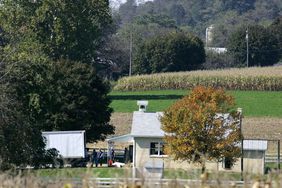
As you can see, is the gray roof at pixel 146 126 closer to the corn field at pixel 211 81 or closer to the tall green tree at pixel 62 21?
the tall green tree at pixel 62 21

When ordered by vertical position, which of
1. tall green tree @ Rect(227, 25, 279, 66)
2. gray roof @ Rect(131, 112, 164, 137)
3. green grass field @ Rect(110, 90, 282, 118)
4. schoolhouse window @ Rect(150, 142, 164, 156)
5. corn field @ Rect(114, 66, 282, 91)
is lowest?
schoolhouse window @ Rect(150, 142, 164, 156)

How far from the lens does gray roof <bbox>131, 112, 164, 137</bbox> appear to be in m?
53.2

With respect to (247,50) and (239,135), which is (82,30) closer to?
(239,135)

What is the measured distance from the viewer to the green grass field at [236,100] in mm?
77875

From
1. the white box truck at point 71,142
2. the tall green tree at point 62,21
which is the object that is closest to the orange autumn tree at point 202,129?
the white box truck at point 71,142

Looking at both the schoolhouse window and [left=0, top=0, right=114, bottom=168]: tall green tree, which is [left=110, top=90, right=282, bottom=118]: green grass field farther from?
the schoolhouse window

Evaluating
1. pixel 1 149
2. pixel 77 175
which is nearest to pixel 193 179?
pixel 77 175

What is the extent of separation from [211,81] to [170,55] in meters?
20.5

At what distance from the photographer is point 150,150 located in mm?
52844

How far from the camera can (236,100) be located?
82.9 m

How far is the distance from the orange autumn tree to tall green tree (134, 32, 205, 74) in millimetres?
62570

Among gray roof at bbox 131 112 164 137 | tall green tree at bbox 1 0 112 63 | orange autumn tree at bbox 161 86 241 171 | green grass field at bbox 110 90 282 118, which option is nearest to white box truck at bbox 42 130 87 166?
gray roof at bbox 131 112 164 137

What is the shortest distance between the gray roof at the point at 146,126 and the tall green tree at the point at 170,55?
57808mm

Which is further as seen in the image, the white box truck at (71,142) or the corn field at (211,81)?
the corn field at (211,81)
